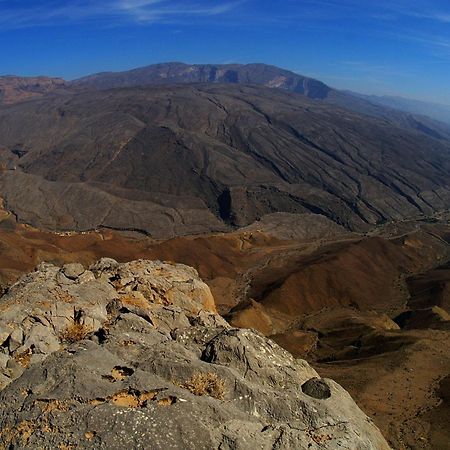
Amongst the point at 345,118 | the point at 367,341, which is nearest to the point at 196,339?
the point at 367,341

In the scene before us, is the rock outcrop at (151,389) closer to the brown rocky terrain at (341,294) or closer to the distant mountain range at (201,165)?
the brown rocky terrain at (341,294)

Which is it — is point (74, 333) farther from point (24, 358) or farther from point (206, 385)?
point (206, 385)

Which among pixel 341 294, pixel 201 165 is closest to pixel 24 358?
pixel 341 294

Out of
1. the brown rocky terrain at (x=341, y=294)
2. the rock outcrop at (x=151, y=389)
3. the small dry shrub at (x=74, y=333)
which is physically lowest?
the brown rocky terrain at (x=341, y=294)

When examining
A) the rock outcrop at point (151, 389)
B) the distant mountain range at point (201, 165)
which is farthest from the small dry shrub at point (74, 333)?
the distant mountain range at point (201, 165)

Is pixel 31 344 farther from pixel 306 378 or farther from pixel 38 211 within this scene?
pixel 38 211

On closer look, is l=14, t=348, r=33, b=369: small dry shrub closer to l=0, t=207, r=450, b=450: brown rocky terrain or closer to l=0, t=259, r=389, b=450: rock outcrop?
l=0, t=259, r=389, b=450: rock outcrop
